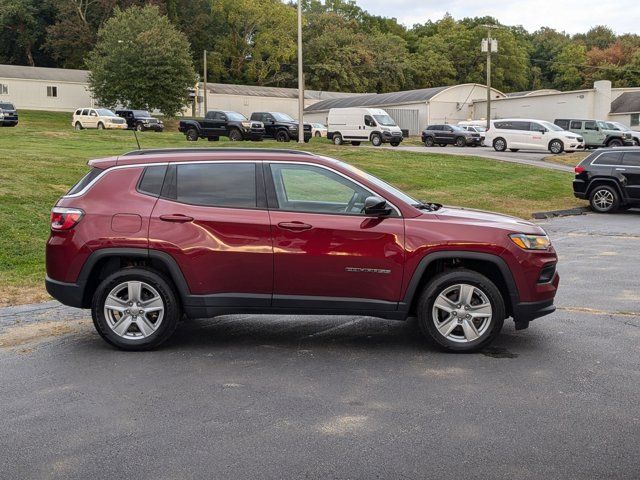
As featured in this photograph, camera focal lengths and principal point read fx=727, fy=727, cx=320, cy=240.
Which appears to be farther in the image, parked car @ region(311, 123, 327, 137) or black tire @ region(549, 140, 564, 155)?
parked car @ region(311, 123, 327, 137)

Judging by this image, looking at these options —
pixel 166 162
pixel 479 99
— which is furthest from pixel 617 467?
pixel 479 99

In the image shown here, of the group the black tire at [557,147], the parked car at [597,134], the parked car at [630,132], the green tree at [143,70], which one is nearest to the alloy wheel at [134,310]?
the black tire at [557,147]

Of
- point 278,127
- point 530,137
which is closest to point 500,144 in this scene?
point 530,137

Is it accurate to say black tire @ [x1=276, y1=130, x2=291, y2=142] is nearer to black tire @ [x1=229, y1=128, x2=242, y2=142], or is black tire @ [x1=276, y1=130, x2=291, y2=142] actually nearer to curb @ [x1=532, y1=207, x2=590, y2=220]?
black tire @ [x1=229, y1=128, x2=242, y2=142]

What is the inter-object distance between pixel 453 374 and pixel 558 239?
30.6 ft

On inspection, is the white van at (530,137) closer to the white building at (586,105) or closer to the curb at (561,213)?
the curb at (561,213)

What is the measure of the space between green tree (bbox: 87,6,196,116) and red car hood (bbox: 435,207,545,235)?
49554 mm

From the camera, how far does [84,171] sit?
18125 mm

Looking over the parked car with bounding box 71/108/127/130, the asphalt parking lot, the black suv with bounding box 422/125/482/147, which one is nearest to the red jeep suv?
the asphalt parking lot

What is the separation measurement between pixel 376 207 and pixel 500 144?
3445 cm

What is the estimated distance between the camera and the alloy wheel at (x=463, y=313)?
20.4 ft

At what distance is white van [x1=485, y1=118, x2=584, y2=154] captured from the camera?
37375mm

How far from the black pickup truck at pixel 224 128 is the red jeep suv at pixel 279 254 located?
29.9 meters

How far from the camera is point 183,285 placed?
6293mm
